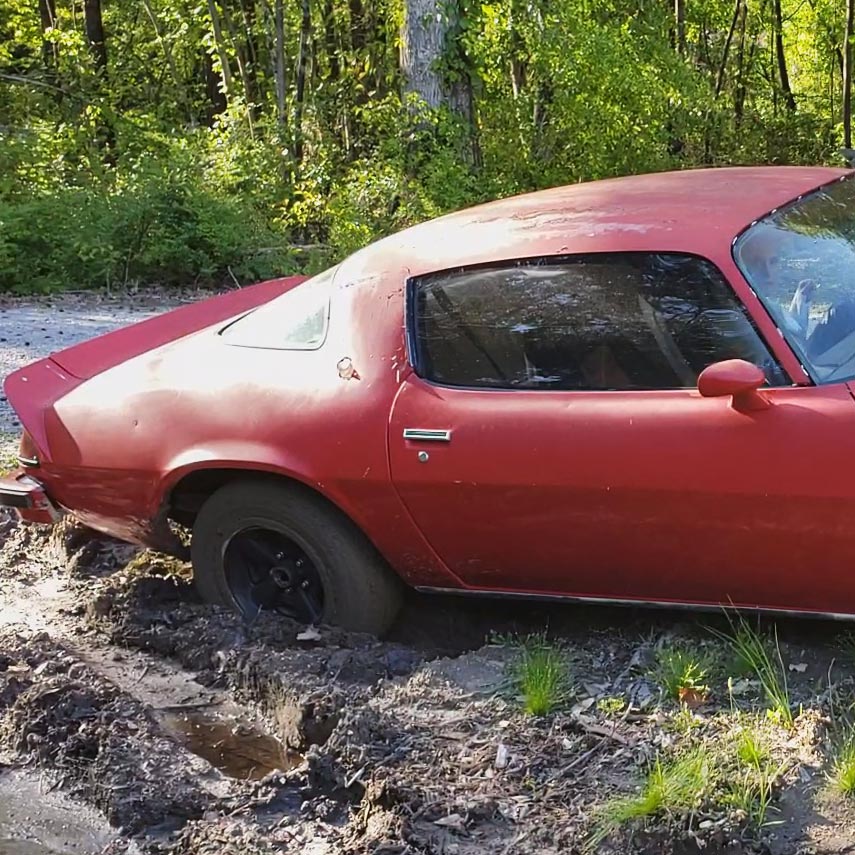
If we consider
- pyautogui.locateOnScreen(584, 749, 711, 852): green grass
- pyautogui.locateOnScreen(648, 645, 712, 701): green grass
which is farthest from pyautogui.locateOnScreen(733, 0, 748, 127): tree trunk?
pyautogui.locateOnScreen(584, 749, 711, 852): green grass

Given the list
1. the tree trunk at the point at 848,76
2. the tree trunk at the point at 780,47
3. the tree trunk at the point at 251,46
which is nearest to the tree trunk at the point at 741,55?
the tree trunk at the point at 780,47

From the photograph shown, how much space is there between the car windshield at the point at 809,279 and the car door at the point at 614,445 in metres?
0.10

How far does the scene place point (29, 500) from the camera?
4336 mm

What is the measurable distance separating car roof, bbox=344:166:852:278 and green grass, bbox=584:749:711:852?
1488mm

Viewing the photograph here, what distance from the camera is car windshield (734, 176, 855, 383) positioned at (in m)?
3.20

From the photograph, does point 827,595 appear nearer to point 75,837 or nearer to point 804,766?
point 804,766

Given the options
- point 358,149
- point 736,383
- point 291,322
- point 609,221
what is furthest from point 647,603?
point 358,149

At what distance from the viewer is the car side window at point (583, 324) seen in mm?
3277

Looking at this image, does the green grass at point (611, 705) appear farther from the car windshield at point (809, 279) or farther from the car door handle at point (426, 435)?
the car windshield at point (809, 279)

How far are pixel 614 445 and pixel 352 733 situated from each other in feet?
3.83

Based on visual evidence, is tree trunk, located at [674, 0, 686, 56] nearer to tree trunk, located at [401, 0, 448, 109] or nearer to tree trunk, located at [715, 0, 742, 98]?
tree trunk, located at [715, 0, 742, 98]

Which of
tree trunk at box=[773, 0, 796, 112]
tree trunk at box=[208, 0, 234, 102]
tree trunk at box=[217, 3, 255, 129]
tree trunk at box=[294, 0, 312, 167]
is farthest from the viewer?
tree trunk at box=[773, 0, 796, 112]

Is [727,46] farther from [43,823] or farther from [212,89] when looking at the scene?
[43,823]

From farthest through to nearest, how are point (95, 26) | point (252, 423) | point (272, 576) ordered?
point (95, 26), point (272, 576), point (252, 423)
